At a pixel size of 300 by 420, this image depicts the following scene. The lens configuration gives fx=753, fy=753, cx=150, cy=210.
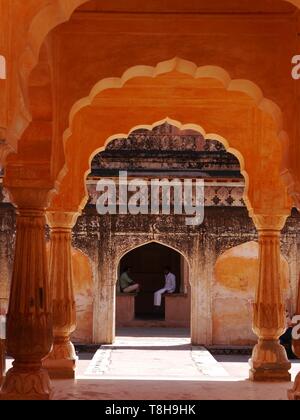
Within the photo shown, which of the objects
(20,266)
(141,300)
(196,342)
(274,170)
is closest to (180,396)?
(20,266)

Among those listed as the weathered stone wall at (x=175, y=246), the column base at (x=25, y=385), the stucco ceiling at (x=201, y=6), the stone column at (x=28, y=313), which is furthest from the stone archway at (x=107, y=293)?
the stucco ceiling at (x=201, y=6)

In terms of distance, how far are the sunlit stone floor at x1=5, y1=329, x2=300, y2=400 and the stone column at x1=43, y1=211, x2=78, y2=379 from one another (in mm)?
294

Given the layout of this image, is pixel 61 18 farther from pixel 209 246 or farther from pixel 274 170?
pixel 209 246

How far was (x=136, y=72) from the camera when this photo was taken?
20.7 ft

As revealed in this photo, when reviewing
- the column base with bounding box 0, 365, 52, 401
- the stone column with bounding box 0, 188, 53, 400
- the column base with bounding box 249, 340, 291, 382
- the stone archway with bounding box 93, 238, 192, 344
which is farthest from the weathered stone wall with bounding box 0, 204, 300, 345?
the column base with bounding box 0, 365, 52, 401

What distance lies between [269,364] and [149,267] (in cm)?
1322

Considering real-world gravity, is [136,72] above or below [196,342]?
above

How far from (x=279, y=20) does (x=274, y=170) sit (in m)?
2.75

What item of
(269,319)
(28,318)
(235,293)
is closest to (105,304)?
(235,293)

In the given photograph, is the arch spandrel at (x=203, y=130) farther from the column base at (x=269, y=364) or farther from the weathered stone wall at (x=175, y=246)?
the weathered stone wall at (x=175, y=246)

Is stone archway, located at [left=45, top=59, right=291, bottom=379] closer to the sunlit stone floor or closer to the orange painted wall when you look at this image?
the sunlit stone floor

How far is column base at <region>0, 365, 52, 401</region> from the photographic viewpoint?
613cm

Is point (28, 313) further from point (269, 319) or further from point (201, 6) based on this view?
point (269, 319)
